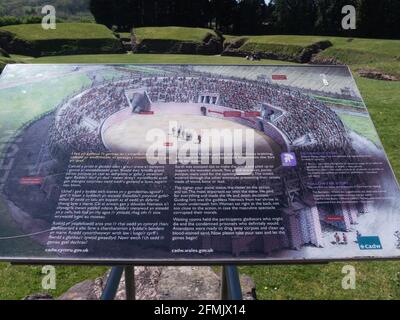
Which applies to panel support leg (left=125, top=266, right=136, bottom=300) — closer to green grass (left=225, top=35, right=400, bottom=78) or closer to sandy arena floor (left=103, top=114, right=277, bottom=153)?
sandy arena floor (left=103, top=114, right=277, bottom=153)

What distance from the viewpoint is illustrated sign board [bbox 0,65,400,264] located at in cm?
270

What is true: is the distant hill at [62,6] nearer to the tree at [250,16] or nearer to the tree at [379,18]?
the tree at [250,16]

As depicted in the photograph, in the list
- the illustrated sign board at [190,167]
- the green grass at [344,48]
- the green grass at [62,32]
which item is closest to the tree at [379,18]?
the green grass at [344,48]

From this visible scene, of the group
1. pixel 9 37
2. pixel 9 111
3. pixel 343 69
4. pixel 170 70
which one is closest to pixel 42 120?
pixel 9 111

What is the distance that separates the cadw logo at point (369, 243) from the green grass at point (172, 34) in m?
26.3

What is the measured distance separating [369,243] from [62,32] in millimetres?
28685

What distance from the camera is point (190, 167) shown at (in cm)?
303

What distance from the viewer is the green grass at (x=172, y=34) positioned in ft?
92.9

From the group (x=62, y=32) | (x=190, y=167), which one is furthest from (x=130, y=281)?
(x=62, y=32)

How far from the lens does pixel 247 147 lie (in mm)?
3199

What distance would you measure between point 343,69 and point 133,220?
2047 millimetres
